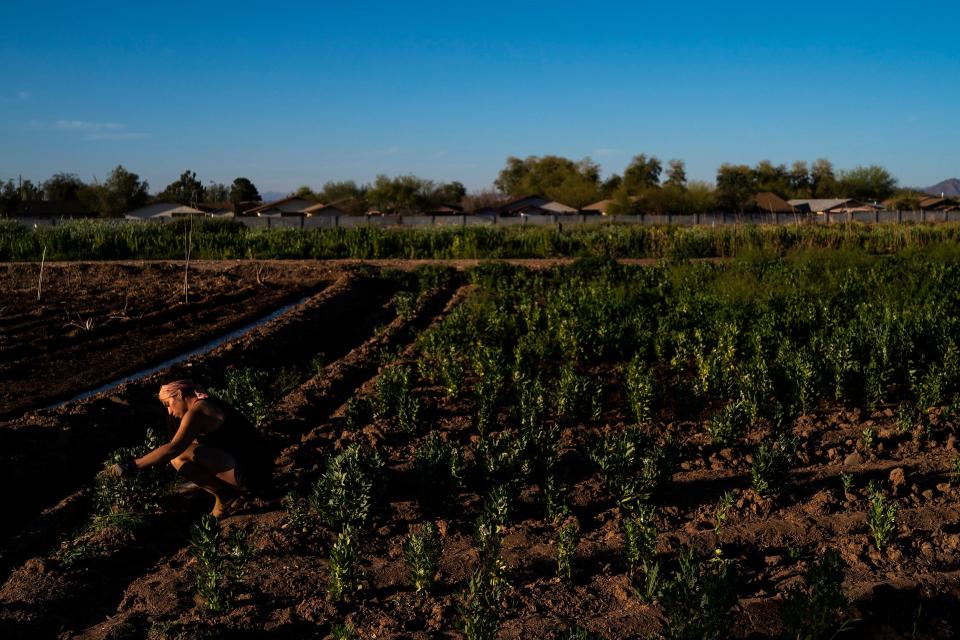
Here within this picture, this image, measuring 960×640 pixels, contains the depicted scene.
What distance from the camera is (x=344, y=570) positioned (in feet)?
14.2

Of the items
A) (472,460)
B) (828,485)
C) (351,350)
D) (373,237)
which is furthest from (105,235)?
(828,485)

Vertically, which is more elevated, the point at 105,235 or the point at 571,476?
the point at 105,235

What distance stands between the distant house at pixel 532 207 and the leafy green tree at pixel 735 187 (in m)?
13.1

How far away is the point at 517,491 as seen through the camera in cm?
548

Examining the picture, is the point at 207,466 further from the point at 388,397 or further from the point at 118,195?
the point at 118,195

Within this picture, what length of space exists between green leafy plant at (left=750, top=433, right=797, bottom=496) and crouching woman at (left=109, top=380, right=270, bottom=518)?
125 inches

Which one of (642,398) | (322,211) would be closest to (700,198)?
(322,211)

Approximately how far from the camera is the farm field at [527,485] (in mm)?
4215

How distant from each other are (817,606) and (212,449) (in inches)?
149

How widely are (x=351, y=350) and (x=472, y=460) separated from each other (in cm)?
618

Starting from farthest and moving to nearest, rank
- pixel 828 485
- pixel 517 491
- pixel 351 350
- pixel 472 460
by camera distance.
Answer: pixel 351 350 → pixel 472 460 → pixel 828 485 → pixel 517 491

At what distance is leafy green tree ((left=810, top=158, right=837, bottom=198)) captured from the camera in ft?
297

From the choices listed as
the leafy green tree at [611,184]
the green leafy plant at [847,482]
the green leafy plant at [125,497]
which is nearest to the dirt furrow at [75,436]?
the green leafy plant at [125,497]

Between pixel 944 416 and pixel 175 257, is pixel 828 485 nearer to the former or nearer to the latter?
pixel 944 416
